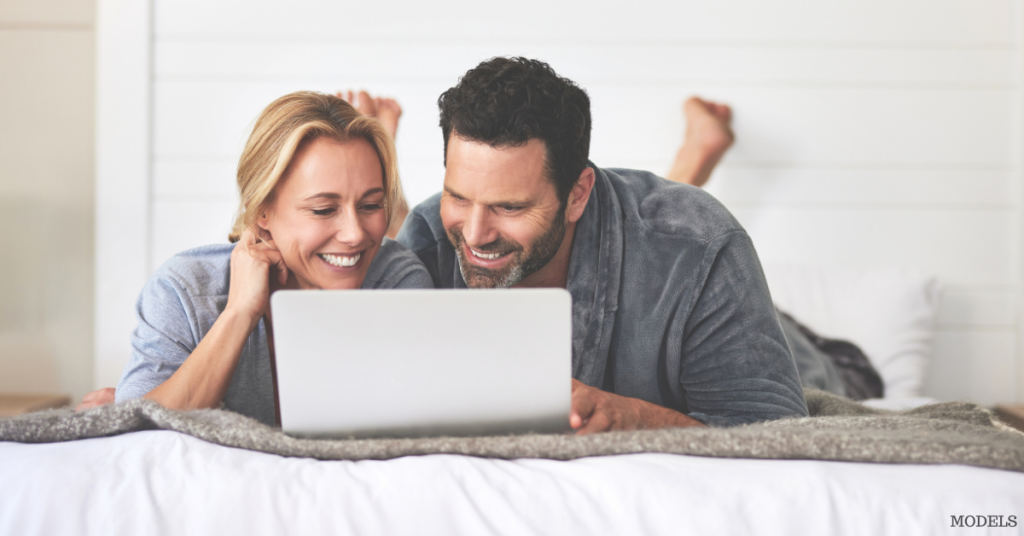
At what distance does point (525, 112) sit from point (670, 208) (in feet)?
1.22

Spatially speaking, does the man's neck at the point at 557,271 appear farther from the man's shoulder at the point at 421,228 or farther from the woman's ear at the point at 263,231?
the woman's ear at the point at 263,231

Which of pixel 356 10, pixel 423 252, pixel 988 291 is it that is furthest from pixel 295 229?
pixel 988 291

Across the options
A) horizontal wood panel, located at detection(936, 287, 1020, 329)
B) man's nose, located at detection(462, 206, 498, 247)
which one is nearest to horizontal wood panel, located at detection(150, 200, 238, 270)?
man's nose, located at detection(462, 206, 498, 247)

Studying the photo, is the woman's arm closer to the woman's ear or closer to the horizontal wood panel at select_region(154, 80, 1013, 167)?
the woman's ear

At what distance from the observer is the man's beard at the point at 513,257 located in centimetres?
136

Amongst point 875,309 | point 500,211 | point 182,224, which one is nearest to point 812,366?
point 875,309

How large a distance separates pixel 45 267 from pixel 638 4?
2.14 metres

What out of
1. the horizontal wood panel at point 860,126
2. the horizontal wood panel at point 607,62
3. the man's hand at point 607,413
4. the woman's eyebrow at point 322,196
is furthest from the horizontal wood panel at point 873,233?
the woman's eyebrow at point 322,196

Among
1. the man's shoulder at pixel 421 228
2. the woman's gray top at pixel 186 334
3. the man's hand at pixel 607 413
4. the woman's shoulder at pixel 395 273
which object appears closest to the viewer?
the man's hand at pixel 607 413

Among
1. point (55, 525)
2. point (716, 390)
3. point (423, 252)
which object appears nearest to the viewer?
point (55, 525)

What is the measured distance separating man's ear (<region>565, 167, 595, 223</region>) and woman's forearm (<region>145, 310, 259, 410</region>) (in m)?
0.64

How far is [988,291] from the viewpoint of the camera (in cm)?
239

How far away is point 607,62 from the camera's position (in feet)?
7.77

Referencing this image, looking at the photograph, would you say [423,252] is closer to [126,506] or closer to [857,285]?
[126,506]
